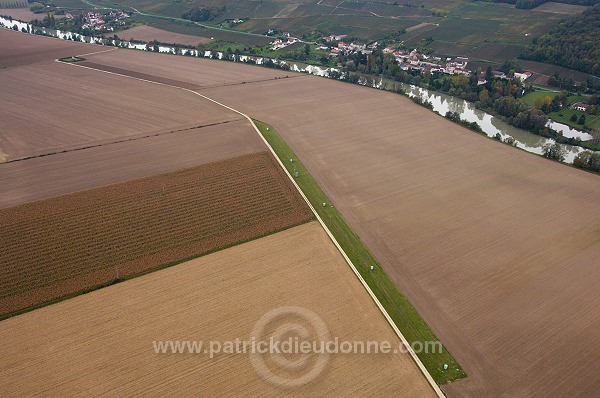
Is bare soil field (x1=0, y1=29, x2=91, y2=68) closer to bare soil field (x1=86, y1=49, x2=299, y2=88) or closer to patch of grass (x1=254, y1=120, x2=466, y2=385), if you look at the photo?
bare soil field (x1=86, y1=49, x2=299, y2=88)

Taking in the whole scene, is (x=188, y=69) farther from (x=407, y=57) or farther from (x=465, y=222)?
(x=465, y=222)

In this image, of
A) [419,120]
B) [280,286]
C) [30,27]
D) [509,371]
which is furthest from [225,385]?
[30,27]

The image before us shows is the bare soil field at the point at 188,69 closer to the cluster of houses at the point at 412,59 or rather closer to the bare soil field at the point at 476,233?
the bare soil field at the point at 476,233

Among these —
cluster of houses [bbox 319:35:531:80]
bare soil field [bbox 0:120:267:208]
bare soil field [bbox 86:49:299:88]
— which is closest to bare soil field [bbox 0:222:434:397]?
bare soil field [bbox 0:120:267:208]

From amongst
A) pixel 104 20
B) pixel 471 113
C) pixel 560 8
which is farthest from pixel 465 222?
pixel 104 20

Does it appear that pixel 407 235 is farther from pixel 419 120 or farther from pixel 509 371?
pixel 419 120

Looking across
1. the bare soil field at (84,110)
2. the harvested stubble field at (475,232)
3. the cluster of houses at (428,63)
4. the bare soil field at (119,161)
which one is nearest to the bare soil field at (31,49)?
the bare soil field at (84,110)
